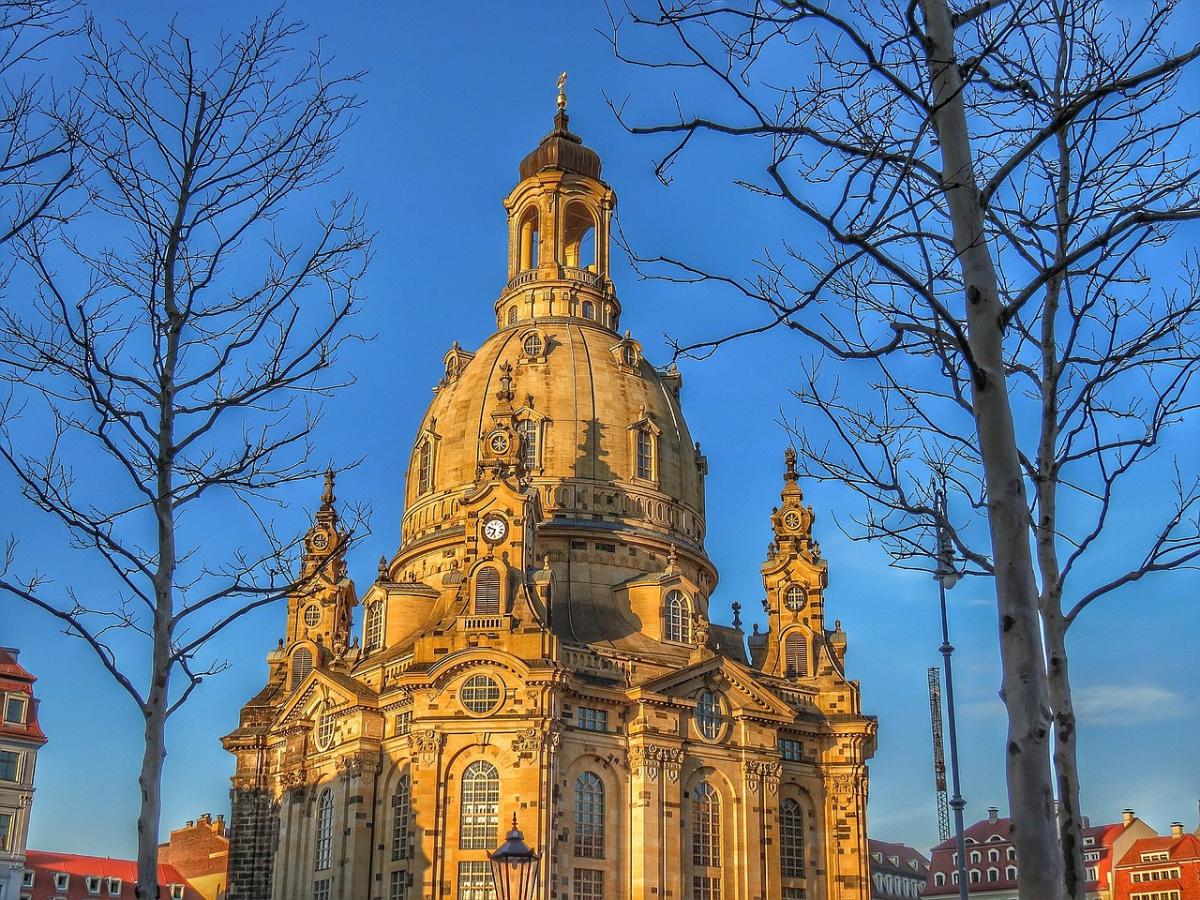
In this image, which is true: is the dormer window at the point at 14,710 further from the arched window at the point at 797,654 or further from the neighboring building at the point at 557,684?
A: the arched window at the point at 797,654

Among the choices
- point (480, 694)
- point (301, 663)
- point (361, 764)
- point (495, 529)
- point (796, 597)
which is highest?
point (495, 529)

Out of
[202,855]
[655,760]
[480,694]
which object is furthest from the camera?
[202,855]

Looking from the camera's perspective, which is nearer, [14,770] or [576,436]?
[14,770]

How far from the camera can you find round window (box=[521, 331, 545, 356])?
74.6 m

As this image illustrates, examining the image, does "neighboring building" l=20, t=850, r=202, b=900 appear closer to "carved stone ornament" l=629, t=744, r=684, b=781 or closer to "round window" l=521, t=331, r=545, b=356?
"carved stone ornament" l=629, t=744, r=684, b=781

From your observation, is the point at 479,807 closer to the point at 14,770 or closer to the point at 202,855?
the point at 14,770

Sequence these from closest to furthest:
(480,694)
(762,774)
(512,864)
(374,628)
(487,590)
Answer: (512,864), (480,694), (487,590), (762,774), (374,628)

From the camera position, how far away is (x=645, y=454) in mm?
73125

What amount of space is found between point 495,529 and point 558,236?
25.9 meters

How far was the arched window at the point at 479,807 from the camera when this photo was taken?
5747 centimetres

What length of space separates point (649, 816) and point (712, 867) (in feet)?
14.4

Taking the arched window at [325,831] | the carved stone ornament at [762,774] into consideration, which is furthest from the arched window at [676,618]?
the arched window at [325,831]

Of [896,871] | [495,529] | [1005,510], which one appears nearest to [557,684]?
[495,529]

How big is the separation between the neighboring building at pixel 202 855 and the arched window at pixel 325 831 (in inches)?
1062
